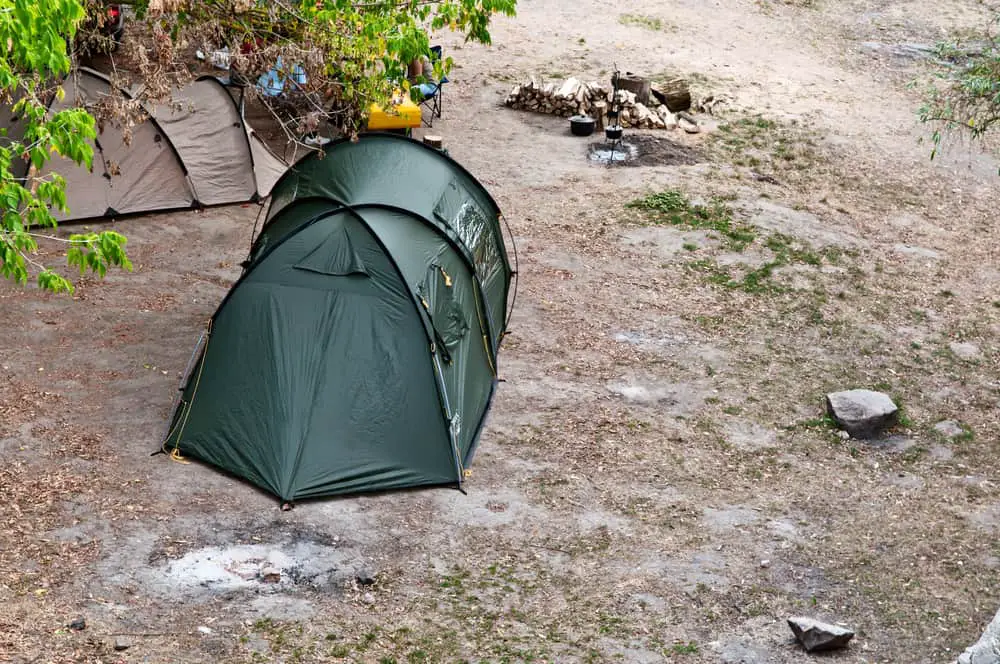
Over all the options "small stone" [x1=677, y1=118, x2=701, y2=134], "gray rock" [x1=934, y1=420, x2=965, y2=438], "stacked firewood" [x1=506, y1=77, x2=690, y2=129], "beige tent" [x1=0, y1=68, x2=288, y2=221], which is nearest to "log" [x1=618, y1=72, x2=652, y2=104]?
"stacked firewood" [x1=506, y1=77, x2=690, y2=129]

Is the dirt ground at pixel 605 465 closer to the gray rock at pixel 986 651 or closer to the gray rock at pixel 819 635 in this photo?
the gray rock at pixel 819 635

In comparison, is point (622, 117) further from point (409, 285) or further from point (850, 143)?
point (409, 285)

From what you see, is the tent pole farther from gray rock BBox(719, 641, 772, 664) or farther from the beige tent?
the beige tent

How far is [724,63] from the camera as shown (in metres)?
22.6

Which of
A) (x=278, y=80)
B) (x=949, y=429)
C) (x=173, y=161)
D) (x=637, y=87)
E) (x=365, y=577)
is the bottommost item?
(x=365, y=577)

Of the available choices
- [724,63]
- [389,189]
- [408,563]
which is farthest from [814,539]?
[724,63]

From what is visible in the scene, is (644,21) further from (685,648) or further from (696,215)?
(685,648)

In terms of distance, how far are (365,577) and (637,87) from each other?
1359 centimetres

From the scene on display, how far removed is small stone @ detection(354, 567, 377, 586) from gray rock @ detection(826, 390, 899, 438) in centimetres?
495

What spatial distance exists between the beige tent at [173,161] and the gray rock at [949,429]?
30.3 ft

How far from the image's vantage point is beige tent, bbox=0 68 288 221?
13.6 meters

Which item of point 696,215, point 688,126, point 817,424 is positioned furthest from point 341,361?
point 688,126

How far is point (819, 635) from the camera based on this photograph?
7.21m

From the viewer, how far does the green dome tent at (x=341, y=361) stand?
8852 millimetres
